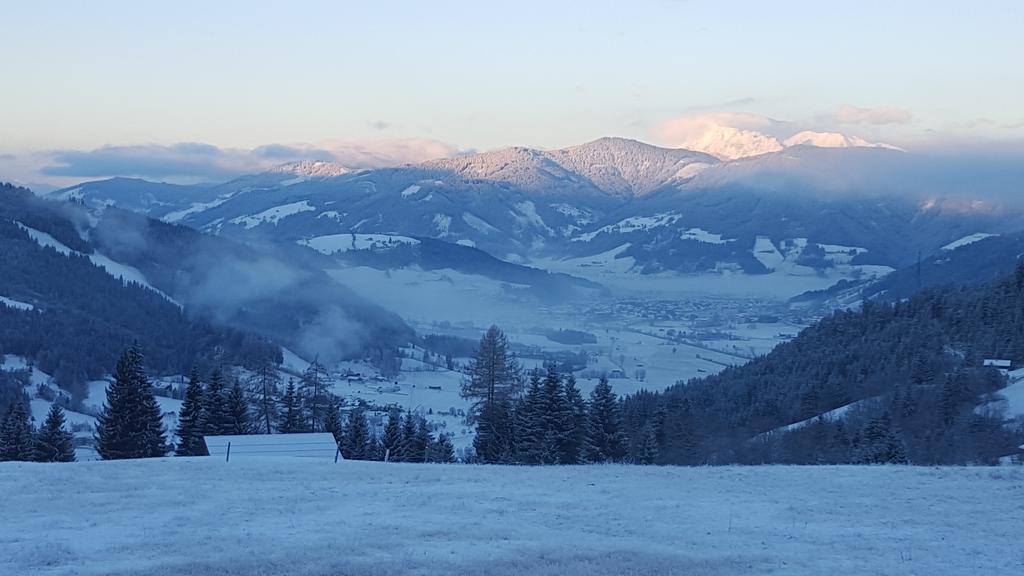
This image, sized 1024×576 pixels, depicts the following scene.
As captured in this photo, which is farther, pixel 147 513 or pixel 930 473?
pixel 930 473

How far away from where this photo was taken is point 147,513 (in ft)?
91.2

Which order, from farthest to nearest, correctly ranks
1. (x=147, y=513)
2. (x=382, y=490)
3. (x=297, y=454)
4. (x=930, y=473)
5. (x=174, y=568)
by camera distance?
(x=297, y=454)
(x=930, y=473)
(x=382, y=490)
(x=147, y=513)
(x=174, y=568)

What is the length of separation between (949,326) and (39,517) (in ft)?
334

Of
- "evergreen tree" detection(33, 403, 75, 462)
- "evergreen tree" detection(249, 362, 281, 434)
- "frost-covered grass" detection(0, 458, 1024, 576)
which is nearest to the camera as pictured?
"frost-covered grass" detection(0, 458, 1024, 576)

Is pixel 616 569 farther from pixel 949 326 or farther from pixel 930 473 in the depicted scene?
pixel 949 326

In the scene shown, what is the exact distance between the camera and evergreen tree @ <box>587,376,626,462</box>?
2202 inches

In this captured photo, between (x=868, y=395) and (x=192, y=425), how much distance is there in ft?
197

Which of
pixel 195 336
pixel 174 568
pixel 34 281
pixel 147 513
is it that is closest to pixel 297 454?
pixel 147 513

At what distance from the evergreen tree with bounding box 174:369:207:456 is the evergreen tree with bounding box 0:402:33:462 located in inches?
313

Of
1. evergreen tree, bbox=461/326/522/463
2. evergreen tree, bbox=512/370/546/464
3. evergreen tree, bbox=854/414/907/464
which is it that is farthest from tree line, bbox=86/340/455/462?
evergreen tree, bbox=854/414/907/464

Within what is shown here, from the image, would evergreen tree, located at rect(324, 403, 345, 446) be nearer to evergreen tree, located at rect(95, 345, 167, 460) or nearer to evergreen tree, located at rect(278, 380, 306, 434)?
evergreen tree, located at rect(278, 380, 306, 434)

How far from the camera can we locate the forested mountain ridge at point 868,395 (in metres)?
→ 65.6

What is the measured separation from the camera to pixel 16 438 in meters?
54.4

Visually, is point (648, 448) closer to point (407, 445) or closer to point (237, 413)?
point (407, 445)
